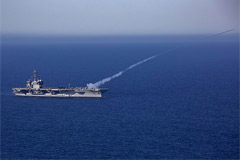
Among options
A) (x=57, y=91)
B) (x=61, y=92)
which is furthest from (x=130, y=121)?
(x=57, y=91)

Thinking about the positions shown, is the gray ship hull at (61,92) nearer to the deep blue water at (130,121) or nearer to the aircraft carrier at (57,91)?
the aircraft carrier at (57,91)

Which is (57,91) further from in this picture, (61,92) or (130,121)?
(130,121)

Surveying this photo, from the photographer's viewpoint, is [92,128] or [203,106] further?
[203,106]

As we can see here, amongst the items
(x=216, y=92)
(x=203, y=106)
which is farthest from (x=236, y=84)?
(x=203, y=106)

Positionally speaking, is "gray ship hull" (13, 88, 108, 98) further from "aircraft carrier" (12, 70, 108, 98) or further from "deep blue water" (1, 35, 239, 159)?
"deep blue water" (1, 35, 239, 159)

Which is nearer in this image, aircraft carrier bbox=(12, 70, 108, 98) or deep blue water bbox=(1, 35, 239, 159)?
deep blue water bbox=(1, 35, 239, 159)

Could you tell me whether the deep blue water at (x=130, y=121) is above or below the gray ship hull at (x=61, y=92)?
below

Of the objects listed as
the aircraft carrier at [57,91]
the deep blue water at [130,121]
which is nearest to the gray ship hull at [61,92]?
the aircraft carrier at [57,91]

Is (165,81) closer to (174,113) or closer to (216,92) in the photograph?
(216,92)

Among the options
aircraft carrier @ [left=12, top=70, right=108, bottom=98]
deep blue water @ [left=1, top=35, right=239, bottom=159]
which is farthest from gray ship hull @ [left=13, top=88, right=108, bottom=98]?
deep blue water @ [left=1, top=35, right=239, bottom=159]

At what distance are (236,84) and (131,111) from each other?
119 feet

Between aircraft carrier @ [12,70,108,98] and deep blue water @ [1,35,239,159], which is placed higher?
aircraft carrier @ [12,70,108,98]

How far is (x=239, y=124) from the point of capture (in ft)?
199

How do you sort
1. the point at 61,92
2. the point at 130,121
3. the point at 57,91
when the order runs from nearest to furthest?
the point at 130,121
the point at 61,92
the point at 57,91
